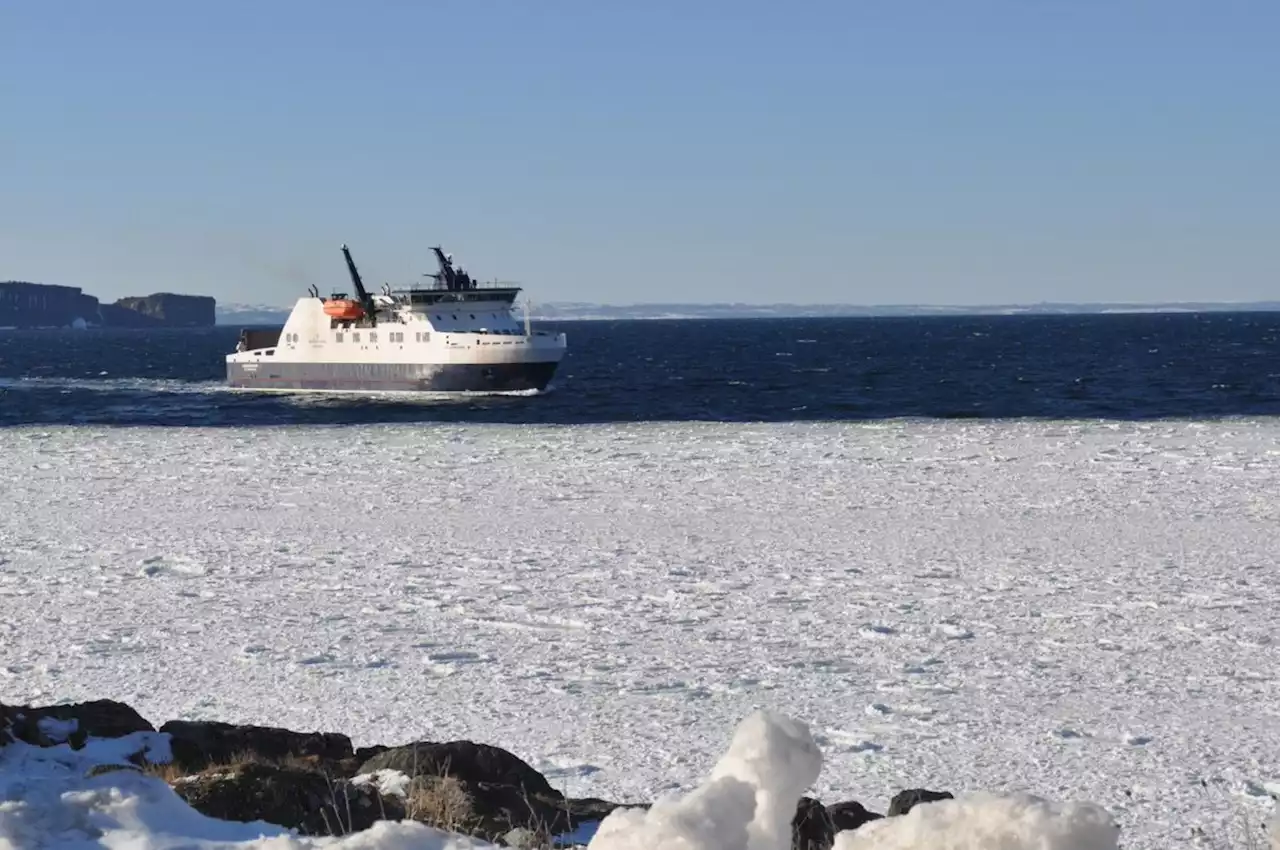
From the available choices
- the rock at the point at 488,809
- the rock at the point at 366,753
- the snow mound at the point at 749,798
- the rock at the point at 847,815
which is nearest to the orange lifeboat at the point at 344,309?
the rock at the point at 366,753

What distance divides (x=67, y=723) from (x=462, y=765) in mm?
1688

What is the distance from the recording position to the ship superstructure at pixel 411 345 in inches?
2014

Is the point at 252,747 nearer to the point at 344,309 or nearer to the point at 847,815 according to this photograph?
the point at 847,815

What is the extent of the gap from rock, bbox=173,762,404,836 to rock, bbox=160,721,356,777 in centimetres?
63

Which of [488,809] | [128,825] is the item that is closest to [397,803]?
[488,809]

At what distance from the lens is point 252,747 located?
6281mm

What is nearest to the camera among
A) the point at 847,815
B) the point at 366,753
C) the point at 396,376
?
the point at 847,815

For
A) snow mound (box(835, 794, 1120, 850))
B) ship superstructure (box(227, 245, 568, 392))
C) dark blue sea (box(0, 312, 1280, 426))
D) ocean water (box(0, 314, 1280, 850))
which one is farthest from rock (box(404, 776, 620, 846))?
ship superstructure (box(227, 245, 568, 392))

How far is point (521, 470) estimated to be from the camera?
73.8ft

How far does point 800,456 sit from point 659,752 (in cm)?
1685

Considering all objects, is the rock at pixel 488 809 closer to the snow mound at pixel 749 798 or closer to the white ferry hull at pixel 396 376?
the snow mound at pixel 749 798

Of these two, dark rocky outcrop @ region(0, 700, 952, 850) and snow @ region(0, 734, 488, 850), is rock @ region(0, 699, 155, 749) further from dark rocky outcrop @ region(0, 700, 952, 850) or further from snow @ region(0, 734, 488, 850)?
snow @ region(0, 734, 488, 850)

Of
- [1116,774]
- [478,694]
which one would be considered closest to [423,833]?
[1116,774]

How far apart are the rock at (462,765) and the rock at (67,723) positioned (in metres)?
1.21
